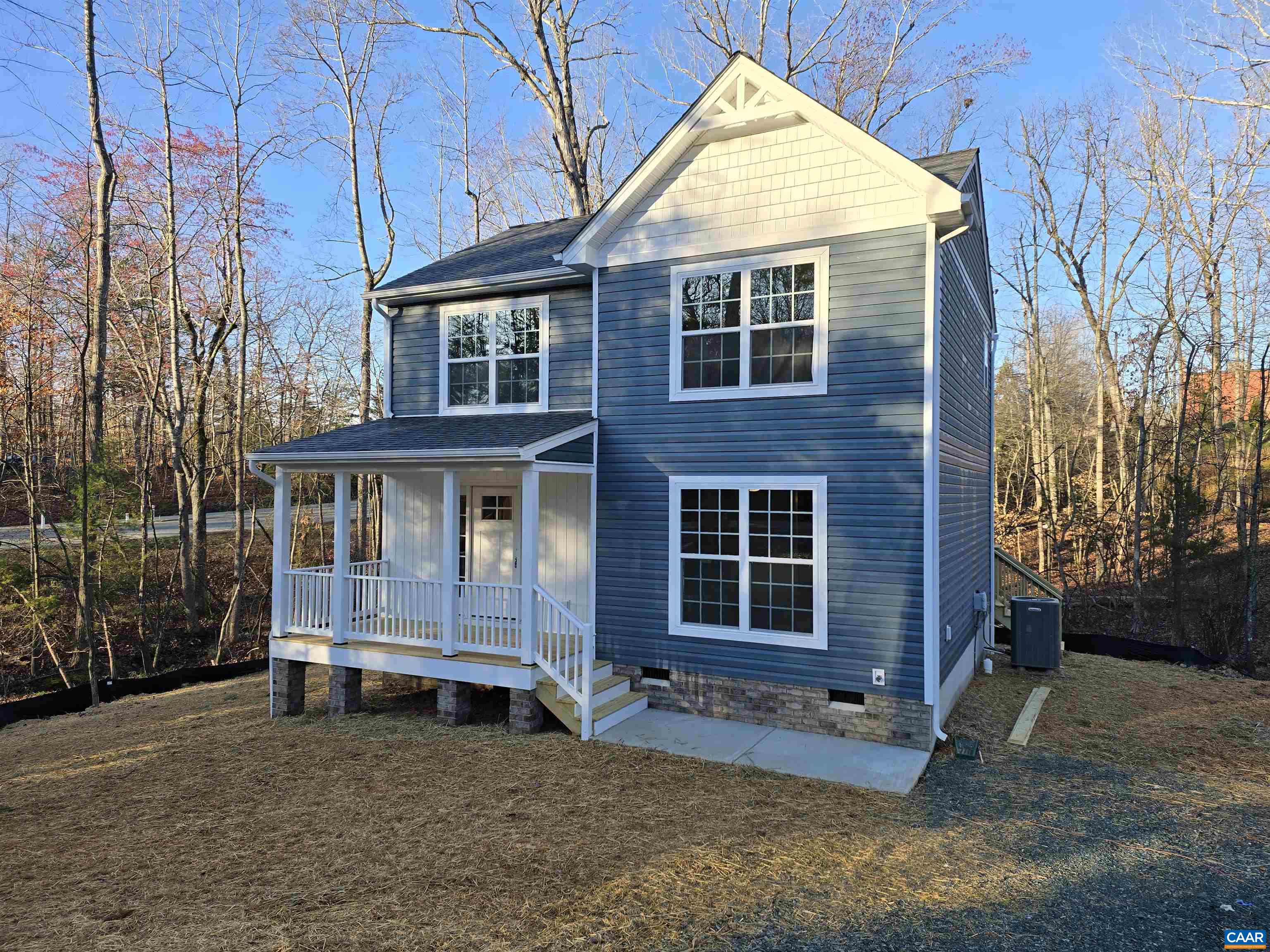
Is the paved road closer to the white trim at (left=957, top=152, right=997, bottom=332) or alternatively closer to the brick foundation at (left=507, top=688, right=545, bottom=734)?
the brick foundation at (left=507, top=688, right=545, bottom=734)

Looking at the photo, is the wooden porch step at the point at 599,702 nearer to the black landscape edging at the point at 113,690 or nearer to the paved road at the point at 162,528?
the black landscape edging at the point at 113,690

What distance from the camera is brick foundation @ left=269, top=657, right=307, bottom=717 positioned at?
31.2 ft

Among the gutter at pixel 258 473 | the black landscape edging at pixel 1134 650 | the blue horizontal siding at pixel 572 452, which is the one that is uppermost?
the blue horizontal siding at pixel 572 452

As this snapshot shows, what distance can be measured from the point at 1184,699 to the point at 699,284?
826 cm

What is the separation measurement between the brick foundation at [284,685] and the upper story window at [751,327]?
611 centimetres

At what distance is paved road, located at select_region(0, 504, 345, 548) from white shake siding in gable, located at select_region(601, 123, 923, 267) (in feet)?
32.6

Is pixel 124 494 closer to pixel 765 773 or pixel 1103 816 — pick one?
pixel 765 773

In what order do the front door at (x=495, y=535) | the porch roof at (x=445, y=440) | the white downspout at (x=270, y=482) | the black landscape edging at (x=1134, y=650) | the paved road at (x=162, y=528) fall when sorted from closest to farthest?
the porch roof at (x=445, y=440)
the white downspout at (x=270, y=482)
the front door at (x=495, y=535)
the black landscape edging at (x=1134, y=650)
the paved road at (x=162, y=528)

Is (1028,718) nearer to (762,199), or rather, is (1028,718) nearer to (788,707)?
(788,707)

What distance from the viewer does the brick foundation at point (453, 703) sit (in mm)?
8695

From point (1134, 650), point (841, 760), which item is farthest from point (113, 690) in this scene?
point (1134, 650)

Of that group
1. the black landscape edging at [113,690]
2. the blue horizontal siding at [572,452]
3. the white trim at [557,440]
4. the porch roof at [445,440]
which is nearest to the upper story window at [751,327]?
the white trim at [557,440]

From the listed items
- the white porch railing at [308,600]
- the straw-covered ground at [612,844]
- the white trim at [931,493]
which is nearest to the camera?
the straw-covered ground at [612,844]

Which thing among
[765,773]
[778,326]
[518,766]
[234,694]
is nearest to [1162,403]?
[778,326]
